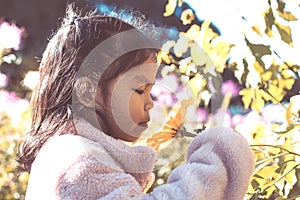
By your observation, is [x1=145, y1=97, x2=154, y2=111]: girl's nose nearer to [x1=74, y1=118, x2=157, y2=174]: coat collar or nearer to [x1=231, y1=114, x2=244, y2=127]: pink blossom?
[x1=74, y1=118, x2=157, y2=174]: coat collar

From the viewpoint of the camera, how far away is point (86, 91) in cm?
99

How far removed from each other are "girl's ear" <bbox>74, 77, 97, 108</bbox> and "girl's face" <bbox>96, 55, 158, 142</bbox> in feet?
0.08

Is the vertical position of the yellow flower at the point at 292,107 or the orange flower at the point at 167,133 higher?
the orange flower at the point at 167,133

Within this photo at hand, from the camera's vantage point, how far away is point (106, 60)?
0.99 meters

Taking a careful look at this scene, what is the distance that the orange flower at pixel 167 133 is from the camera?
1.04 metres

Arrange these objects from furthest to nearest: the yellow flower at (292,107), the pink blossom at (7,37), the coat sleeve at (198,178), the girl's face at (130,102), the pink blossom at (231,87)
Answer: the pink blossom at (7,37) → the pink blossom at (231,87) → the yellow flower at (292,107) → the girl's face at (130,102) → the coat sleeve at (198,178)

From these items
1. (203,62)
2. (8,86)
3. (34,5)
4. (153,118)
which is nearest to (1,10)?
(34,5)

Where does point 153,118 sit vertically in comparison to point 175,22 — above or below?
above

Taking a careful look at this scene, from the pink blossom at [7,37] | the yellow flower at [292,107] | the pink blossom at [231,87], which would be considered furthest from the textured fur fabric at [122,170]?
the pink blossom at [7,37]

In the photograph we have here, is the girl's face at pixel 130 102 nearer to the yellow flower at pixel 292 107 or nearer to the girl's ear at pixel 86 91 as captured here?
the girl's ear at pixel 86 91

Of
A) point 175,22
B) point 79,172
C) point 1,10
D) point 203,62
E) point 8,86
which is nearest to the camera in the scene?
point 79,172

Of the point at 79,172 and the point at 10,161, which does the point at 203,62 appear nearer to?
the point at 79,172

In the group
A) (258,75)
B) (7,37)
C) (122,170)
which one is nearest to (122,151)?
(122,170)

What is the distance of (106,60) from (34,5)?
2.53 m
